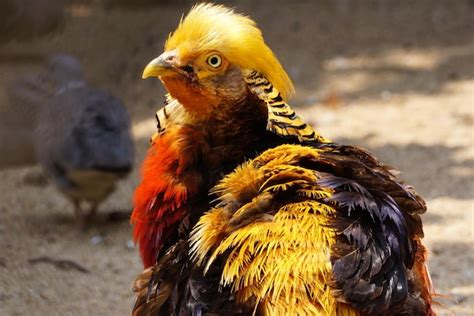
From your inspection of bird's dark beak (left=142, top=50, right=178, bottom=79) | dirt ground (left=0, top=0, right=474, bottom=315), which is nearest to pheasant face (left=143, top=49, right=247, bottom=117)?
bird's dark beak (left=142, top=50, right=178, bottom=79)

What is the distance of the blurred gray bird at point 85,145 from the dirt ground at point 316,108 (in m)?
0.29

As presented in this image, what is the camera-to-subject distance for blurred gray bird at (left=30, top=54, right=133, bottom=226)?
19.8 feet

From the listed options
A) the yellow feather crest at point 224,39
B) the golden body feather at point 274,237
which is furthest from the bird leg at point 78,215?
the golden body feather at point 274,237

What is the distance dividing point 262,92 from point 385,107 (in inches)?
182

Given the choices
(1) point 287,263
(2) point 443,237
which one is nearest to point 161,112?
(1) point 287,263

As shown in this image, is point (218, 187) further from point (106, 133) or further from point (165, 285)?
point (106, 133)

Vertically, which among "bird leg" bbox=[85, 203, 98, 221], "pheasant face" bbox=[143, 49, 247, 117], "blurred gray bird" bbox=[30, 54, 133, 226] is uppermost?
"pheasant face" bbox=[143, 49, 247, 117]

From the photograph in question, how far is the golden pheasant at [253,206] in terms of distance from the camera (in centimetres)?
280

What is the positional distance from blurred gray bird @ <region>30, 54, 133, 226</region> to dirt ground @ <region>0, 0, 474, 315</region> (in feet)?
0.94

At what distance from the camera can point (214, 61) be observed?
342 cm

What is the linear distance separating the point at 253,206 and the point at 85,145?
10.6ft

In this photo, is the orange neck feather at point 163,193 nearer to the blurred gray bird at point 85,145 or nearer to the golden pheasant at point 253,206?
the golden pheasant at point 253,206

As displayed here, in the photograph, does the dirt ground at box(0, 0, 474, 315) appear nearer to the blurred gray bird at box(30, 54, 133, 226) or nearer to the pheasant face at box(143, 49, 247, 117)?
the blurred gray bird at box(30, 54, 133, 226)

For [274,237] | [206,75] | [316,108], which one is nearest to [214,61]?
[206,75]
